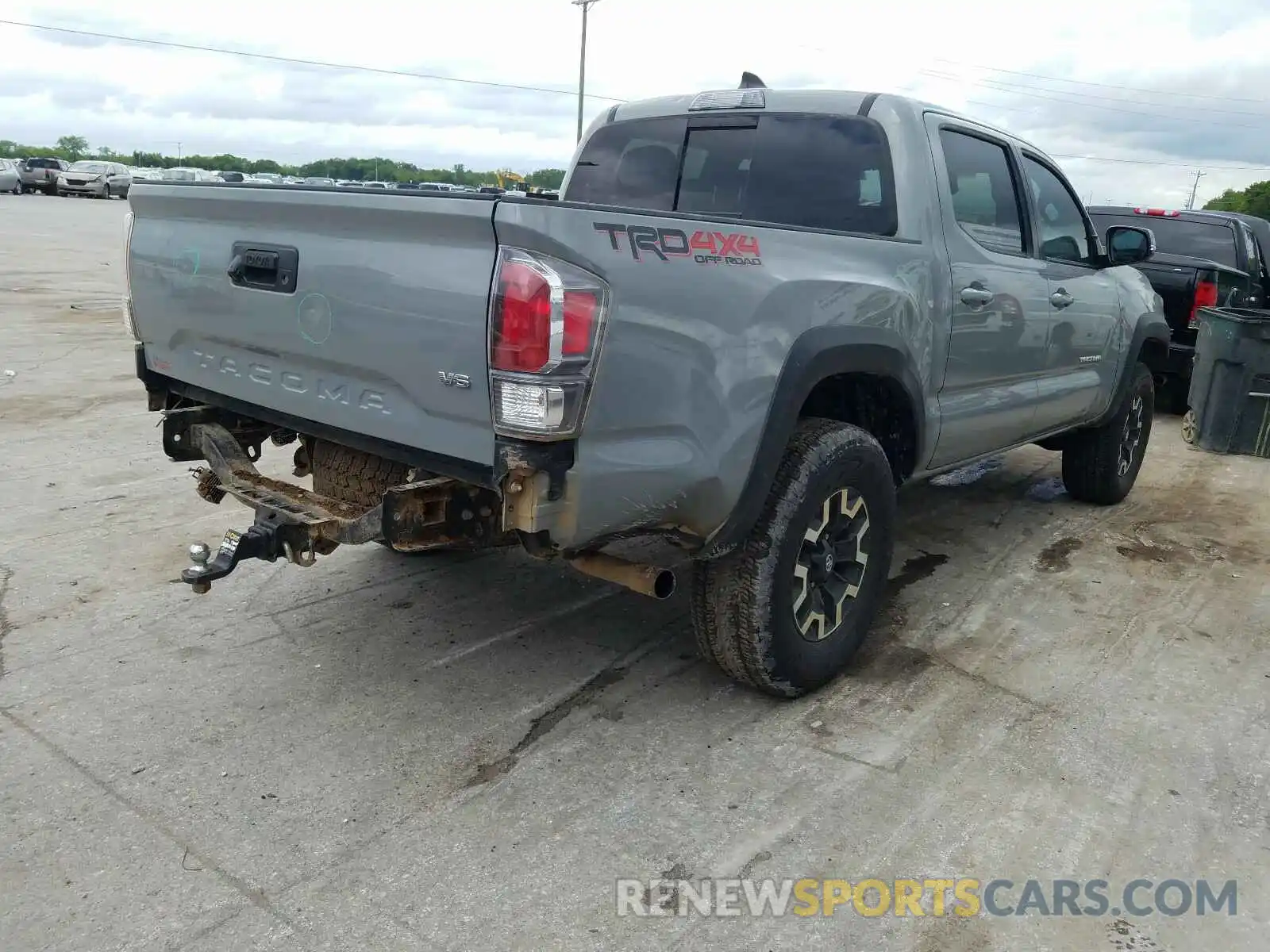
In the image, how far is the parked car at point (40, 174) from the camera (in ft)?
138

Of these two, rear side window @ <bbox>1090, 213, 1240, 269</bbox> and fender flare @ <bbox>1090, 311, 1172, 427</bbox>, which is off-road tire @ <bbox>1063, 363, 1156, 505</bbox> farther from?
rear side window @ <bbox>1090, 213, 1240, 269</bbox>

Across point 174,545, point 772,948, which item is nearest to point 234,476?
point 174,545

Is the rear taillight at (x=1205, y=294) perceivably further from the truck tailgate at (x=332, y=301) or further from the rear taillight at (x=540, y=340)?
the truck tailgate at (x=332, y=301)

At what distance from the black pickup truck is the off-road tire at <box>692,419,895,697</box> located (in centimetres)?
661

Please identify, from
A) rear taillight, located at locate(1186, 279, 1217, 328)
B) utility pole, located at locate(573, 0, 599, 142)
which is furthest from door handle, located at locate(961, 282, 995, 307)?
utility pole, located at locate(573, 0, 599, 142)

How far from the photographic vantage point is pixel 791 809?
2939 mm

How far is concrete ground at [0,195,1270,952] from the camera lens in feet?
8.23

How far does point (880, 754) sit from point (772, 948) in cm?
99

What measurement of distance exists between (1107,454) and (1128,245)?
1.36 m

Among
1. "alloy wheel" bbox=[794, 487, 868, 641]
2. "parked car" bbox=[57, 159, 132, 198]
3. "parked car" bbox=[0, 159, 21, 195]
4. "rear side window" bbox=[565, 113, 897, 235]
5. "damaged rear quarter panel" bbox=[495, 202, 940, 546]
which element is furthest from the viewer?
"parked car" bbox=[57, 159, 132, 198]

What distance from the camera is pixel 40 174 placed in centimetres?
4209

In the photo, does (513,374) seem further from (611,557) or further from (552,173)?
(552,173)

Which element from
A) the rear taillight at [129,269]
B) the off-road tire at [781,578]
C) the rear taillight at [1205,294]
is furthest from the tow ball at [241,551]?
the rear taillight at [1205,294]

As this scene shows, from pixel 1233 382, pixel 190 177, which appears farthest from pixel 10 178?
pixel 1233 382
